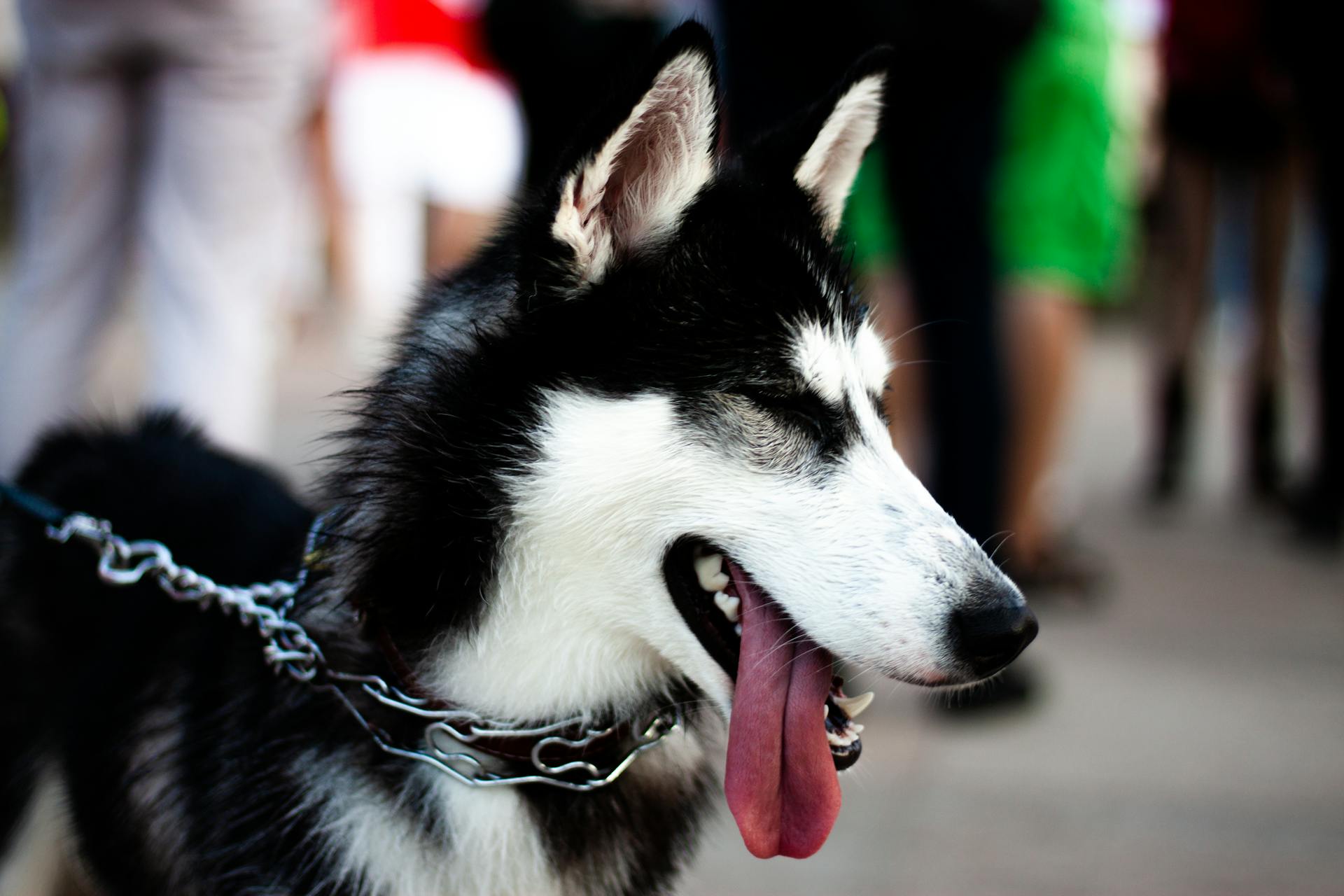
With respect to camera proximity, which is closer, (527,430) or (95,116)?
(527,430)

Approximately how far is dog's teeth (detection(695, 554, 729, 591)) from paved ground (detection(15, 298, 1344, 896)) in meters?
Answer: 0.52

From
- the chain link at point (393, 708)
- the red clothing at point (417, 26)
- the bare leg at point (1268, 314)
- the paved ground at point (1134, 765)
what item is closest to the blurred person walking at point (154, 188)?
the paved ground at point (1134, 765)

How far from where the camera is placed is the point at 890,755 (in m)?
3.28

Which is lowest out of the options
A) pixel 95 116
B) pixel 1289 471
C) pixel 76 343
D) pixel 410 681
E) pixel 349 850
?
pixel 1289 471

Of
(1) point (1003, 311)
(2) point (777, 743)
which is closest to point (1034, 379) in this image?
(1) point (1003, 311)

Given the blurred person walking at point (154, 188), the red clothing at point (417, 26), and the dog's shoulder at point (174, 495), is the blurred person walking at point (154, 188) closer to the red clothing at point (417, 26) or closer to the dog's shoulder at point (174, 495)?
the dog's shoulder at point (174, 495)

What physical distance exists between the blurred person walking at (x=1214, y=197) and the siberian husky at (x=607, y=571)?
4.42 meters

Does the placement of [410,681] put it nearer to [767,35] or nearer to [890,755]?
[890,755]

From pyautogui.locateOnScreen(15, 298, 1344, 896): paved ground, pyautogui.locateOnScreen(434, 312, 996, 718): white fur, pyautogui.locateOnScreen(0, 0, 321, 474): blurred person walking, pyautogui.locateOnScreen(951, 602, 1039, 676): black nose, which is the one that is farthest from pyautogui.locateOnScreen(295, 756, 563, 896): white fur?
pyautogui.locateOnScreen(0, 0, 321, 474): blurred person walking

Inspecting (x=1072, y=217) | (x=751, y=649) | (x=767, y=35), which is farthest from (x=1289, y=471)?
(x=751, y=649)

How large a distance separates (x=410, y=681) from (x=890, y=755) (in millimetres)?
1911

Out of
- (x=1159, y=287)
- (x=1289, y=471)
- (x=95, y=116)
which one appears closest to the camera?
(x=95, y=116)

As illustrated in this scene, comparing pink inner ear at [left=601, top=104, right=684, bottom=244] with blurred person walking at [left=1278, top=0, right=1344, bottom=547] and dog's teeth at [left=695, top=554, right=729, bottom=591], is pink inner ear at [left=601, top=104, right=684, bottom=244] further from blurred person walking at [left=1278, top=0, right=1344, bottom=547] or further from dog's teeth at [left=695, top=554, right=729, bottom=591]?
blurred person walking at [left=1278, top=0, right=1344, bottom=547]

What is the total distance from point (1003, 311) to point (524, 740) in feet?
9.42
